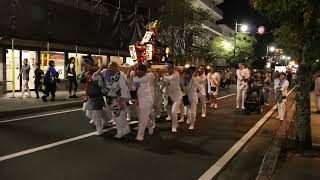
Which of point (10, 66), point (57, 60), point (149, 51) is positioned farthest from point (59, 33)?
point (149, 51)

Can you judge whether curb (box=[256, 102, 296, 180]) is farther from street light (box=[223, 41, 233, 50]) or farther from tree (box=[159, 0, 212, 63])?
street light (box=[223, 41, 233, 50])

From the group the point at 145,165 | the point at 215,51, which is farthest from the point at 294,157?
the point at 215,51

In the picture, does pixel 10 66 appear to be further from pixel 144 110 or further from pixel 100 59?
pixel 144 110

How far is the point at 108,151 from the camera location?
32.6 ft

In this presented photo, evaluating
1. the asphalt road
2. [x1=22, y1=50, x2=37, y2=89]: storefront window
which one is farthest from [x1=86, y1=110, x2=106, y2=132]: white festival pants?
[x1=22, y1=50, x2=37, y2=89]: storefront window

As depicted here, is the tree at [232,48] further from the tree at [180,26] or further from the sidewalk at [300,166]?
the sidewalk at [300,166]

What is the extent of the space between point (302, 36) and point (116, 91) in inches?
164

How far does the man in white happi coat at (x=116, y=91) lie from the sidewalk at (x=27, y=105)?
5.75 metres

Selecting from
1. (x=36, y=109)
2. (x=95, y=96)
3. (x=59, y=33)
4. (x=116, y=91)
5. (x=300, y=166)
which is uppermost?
(x=59, y=33)

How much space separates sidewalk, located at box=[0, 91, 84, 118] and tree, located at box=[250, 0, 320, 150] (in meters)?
9.08

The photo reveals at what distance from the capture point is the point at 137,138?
37.0 ft

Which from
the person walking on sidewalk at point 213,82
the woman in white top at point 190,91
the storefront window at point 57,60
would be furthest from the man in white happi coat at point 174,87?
the storefront window at point 57,60

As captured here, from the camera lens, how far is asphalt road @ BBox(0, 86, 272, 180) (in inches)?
315

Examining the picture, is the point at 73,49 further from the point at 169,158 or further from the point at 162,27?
the point at 169,158
